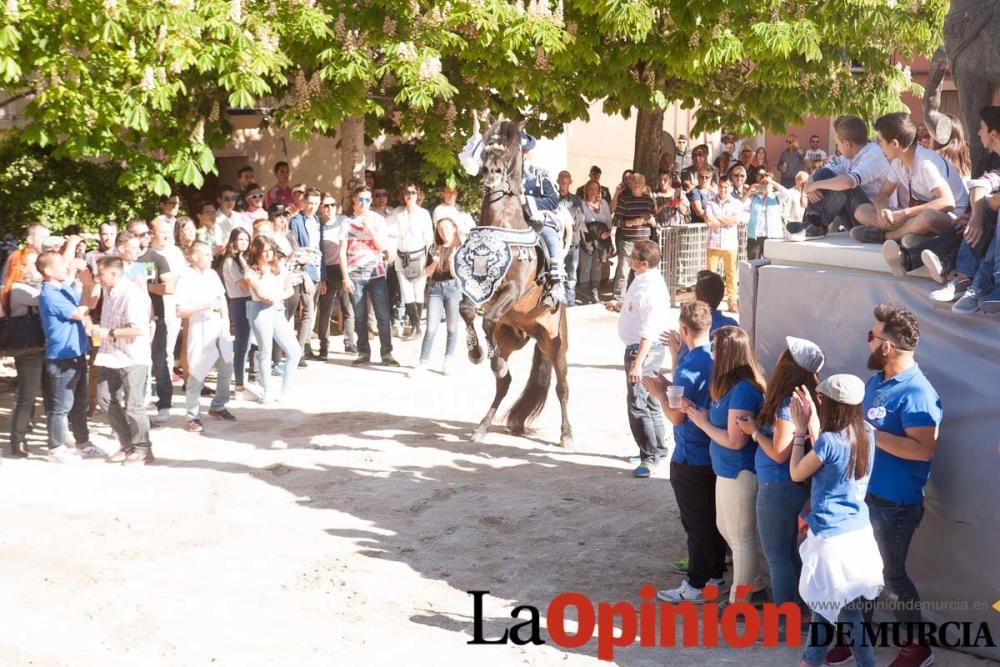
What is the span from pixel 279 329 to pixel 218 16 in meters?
3.40

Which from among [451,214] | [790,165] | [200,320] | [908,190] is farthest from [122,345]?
[790,165]

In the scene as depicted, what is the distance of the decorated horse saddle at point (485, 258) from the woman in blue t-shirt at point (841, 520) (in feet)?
16.4

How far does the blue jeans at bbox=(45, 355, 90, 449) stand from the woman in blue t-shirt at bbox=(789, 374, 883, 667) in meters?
6.79

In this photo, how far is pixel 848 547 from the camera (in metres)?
6.24

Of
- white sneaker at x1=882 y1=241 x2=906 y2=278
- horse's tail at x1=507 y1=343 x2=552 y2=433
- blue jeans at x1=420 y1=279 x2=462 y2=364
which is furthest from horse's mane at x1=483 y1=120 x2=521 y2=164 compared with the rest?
white sneaker at x1=882 y1=241 x2=906 y2=278

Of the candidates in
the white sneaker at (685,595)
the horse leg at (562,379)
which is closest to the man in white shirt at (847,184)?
the white sneaker at (685,595)

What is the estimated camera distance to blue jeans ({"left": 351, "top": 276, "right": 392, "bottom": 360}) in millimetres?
15039

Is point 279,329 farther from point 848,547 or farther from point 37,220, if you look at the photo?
point 848,547

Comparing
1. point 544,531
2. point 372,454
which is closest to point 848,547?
point 544,531

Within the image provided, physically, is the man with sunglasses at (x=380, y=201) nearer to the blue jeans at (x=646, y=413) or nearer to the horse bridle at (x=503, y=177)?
the horse bridle at (x=503, y=177)

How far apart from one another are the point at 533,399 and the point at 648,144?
1015 centimetres

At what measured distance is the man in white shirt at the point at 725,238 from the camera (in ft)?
60.5

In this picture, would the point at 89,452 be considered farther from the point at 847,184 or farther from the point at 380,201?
the point at 847,184

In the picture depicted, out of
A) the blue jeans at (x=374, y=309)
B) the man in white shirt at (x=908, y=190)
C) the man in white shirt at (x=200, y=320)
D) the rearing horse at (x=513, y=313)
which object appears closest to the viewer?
the man in white shirt at (x=908, y=190)
